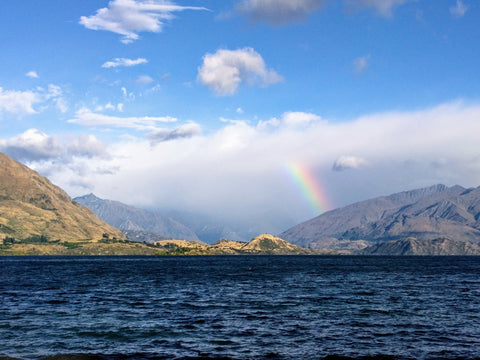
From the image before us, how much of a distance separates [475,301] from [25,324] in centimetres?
8424

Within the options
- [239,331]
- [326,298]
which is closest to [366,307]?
[326,298]

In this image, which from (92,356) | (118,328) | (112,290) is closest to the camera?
(92,356)

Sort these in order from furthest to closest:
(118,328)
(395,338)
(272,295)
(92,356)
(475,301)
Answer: (272,295) < (475,301) < (118,328) < (395,338) < (92,356)

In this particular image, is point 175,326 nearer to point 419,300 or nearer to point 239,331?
point 239,331

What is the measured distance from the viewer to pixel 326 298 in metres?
95.9

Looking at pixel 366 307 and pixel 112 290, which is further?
pixel 112 290

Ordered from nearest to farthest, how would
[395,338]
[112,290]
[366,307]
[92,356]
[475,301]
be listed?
[92,356], [395,338], [366,307], [475,301], [112,290]

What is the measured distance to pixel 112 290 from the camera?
113438 mm

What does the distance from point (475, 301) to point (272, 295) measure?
42.2 m

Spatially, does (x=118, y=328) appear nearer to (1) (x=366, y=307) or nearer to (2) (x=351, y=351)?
(2) (x=351, y=351)

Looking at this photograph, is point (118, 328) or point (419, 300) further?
point (419, 300)

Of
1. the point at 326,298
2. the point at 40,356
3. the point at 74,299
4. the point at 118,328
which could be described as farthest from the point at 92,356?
the point at 326,298

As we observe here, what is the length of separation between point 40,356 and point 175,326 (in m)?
19.6

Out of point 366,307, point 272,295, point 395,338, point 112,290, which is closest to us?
point 395,338
